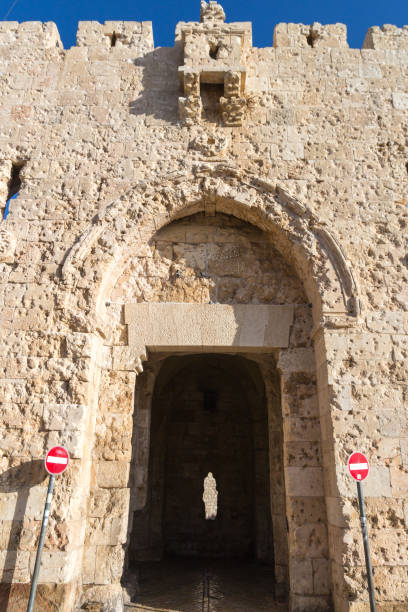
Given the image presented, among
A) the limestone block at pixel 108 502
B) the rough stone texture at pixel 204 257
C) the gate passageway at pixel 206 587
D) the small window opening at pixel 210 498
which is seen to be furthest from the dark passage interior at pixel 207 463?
the limestone block at pixel 108 502

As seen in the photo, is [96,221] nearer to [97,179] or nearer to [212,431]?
[97,179]

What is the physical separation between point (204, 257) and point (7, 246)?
7.58 ft

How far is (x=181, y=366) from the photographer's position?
10250mm

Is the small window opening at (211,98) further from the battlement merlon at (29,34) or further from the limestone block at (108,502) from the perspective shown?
the limestone block at (108,502)

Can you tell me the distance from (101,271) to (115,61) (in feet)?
10.1

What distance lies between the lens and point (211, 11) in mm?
6141

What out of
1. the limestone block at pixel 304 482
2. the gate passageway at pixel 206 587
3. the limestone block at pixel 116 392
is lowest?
the gate passageway at pixel 206 587

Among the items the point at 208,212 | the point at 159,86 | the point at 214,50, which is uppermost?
the point at 214,50

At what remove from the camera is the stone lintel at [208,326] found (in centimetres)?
522

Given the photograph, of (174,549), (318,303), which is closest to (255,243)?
(318,303)

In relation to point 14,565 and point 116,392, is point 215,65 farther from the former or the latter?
point 14,565

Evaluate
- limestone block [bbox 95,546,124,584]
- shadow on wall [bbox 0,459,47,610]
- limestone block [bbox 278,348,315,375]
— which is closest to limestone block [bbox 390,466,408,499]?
limestone block [bbox 278,348,315,375]

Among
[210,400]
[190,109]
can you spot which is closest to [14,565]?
[190,109]

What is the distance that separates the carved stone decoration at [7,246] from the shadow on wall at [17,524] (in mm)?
2250
